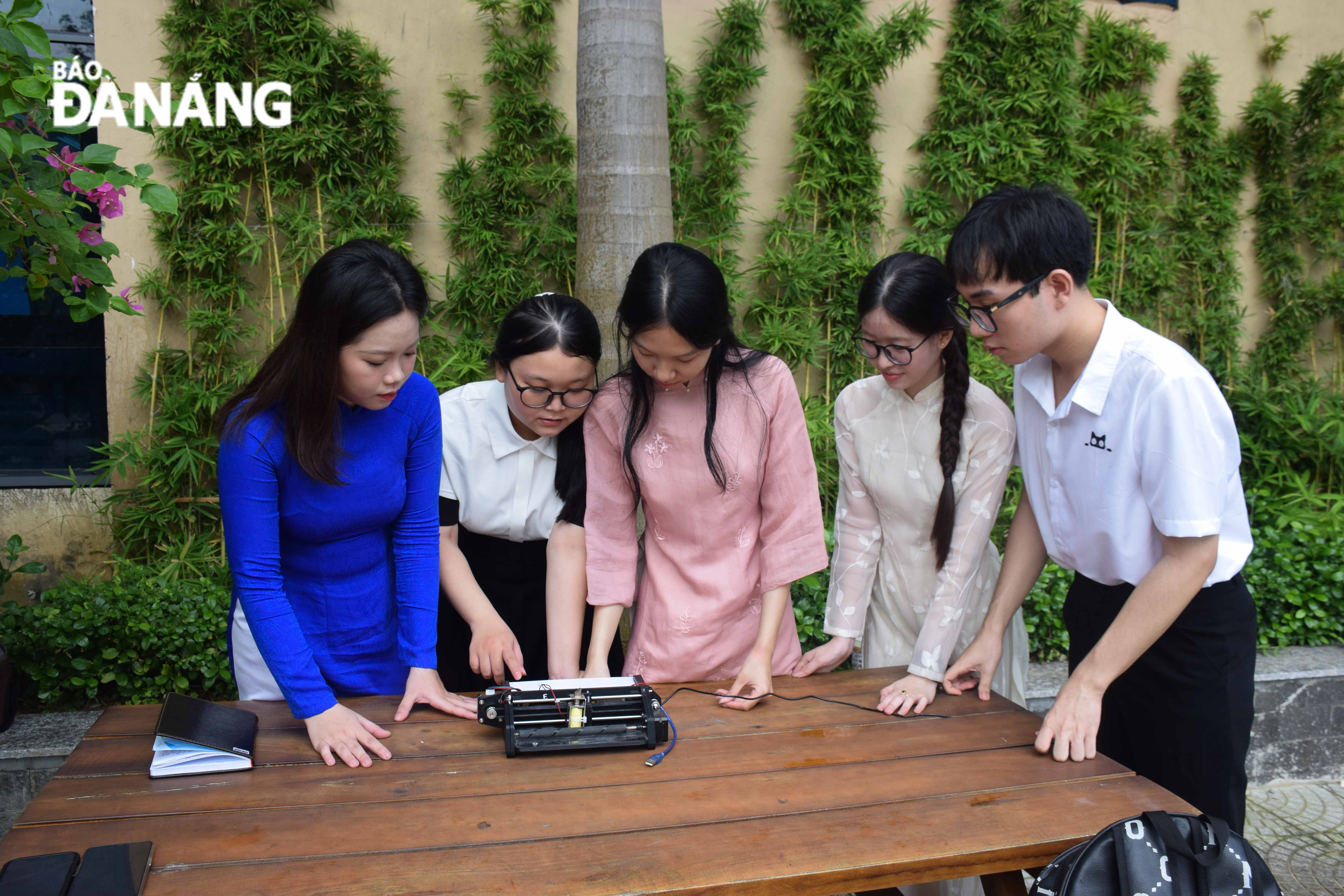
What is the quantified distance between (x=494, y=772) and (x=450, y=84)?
352 cm

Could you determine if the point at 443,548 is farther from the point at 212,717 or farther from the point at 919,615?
the point at 919,615

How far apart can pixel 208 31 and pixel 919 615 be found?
3773mm

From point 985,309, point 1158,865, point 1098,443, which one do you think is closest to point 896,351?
point 985,309

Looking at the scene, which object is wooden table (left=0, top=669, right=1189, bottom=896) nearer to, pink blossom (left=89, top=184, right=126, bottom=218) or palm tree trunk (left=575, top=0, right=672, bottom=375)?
pink blossom (left=89, top=184, right=126, bottom=218)

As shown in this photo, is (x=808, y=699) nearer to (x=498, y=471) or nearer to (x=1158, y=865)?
(x=1158, y=865)

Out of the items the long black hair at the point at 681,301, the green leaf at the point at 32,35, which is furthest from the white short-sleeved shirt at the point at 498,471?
the green leaf at the point at 32,35

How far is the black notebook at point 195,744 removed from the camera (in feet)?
5.27

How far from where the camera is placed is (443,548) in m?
2.15

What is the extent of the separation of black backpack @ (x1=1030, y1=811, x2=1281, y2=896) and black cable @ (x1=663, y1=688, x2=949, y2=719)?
1.79 feet

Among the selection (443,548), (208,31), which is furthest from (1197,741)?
(208,31)

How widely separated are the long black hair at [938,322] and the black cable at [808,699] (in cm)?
36

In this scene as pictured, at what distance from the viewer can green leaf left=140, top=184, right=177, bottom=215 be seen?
195cm

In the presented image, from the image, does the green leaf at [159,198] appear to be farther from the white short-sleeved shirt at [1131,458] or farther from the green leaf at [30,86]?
the white short-sleeved shirt at [1131,458]

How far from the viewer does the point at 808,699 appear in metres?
2.03
